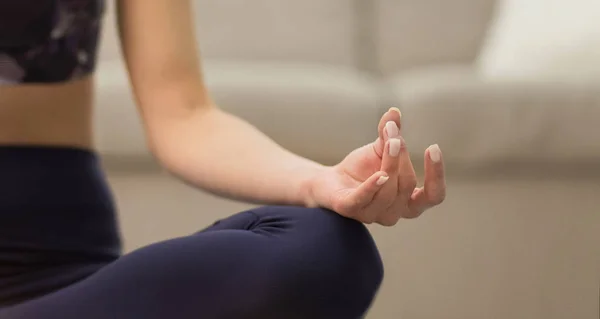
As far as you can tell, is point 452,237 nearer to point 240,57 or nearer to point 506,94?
point 506,94

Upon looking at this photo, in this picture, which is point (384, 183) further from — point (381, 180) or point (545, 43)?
point (545, 43)

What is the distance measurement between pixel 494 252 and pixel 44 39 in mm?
750

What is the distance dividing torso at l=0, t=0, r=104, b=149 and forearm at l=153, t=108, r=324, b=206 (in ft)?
0.26

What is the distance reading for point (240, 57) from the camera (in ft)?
5.14

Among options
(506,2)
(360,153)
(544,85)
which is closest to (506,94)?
(544,85)

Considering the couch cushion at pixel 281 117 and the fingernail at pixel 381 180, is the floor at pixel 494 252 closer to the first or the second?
the couch cushion at pixel 281 117

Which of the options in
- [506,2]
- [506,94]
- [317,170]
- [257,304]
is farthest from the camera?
[506,2]

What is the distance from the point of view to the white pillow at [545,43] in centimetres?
115

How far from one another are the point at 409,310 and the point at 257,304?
2.42ft

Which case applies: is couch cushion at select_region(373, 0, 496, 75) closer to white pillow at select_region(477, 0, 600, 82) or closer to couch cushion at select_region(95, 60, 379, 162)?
white pillow at select_region(477, 0, 600, 82)

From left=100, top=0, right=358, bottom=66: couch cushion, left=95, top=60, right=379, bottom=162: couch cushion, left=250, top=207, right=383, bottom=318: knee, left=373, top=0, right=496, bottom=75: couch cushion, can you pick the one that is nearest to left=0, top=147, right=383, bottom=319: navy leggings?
left=250, top=207, right=383, bottom=318: knee

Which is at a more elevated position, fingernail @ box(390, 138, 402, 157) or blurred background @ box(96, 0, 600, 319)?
fingernail @ box(390, 138, 402, 157)

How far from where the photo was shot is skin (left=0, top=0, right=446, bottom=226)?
0.50m

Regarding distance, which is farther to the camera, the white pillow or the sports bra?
the white pillow
